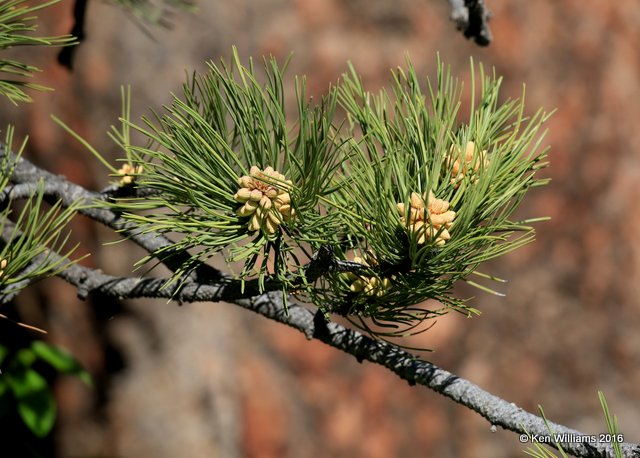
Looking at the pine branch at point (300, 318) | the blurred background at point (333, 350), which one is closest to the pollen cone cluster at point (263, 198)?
the pine branch at point (300, 318)

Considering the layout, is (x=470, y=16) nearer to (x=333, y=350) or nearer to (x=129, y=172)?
(x=129, y=172)

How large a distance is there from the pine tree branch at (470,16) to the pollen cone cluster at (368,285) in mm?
352

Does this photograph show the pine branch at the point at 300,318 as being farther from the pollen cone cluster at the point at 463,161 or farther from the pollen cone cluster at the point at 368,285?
the pollen cone cluster at the point at 463,161

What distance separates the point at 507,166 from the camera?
22.4 inches

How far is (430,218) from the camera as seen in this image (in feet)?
1.68

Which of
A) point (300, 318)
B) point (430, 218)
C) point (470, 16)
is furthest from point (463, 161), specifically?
point (470, 16)

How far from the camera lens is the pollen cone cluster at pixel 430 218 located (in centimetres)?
52

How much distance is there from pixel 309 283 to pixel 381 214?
95 millimetres

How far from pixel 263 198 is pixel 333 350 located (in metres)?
1.35

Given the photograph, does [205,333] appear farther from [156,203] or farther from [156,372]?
[156,203]

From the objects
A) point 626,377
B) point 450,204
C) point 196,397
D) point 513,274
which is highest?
point 513,274

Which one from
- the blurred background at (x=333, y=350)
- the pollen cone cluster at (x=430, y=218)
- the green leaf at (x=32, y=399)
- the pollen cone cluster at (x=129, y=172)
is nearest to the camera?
the pollen cone cluster at (x=430, y=218)

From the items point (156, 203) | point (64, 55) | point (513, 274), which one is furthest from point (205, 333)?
point (156, 203)

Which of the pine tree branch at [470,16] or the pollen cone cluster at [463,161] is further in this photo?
the pine tree branch at [470,16]
